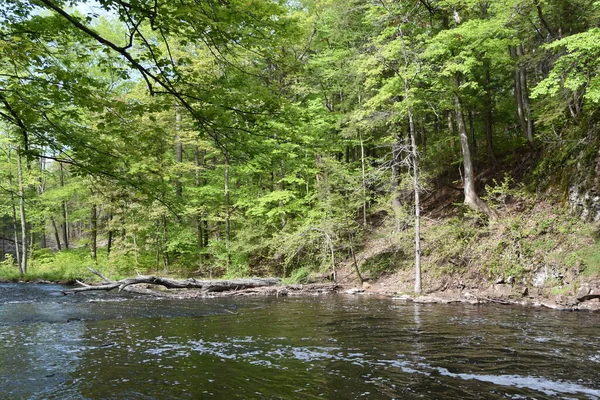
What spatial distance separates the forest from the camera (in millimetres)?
4504

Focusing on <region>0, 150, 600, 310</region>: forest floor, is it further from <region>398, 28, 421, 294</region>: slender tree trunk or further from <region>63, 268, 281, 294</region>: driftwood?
<region>398, 28, 421, 294</region>: slender tree trunk

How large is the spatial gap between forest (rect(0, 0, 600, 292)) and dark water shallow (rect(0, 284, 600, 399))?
257cm

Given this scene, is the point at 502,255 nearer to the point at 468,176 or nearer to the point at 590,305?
the point at 590,305

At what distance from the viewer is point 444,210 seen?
18.9m

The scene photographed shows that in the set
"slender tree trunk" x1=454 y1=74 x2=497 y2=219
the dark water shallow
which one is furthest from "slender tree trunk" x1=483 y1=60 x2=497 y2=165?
the dark water shallow

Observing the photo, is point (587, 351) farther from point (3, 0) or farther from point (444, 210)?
point (444, 210)

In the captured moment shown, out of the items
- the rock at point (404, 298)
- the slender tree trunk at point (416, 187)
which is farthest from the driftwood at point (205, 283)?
the slender tree trunk at point (416, 187)

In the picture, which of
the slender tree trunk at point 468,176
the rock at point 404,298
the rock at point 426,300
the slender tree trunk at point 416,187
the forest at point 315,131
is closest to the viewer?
the forest at point 315,131

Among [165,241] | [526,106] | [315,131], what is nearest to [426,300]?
[315,131]

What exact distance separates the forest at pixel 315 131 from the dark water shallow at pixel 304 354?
8.42 ft

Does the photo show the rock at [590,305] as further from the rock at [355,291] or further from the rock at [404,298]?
the rock at [355,291]

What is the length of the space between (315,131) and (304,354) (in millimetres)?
3998

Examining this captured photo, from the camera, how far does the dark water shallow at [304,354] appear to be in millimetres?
4961

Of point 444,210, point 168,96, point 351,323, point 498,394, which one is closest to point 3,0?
point 168,96
